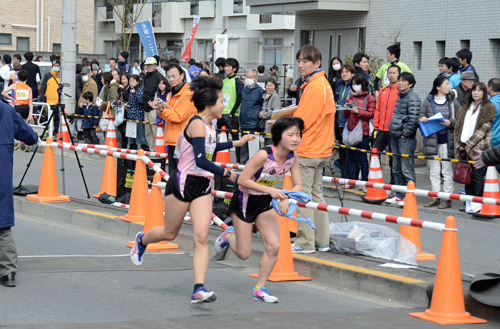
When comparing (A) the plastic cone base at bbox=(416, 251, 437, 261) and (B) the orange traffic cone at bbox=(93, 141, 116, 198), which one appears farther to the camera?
(B) the orange traffic cone at bbox=(93, 141, 116, 198)

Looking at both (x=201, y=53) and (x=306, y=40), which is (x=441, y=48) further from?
(x=201, y=53)

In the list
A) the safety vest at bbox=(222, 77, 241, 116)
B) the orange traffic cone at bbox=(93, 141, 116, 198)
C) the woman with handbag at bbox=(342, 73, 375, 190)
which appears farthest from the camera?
the safety vest at bbox=(222, 77, 241, 116)

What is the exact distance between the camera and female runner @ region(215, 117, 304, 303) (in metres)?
6.48

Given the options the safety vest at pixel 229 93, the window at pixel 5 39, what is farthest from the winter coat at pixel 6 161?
the window at pixel 5 39

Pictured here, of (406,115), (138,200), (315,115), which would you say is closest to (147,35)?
(406,115)

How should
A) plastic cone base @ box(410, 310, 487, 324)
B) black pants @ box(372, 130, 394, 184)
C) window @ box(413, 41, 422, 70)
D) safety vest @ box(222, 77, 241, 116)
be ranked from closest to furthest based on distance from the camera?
plastic cone base @ box(410, 310, 487, 324)
black pants @ box(372, 130, 394, 184)
safety vest @ box(222, 77, 241, 116)
window @ box(413, 41, 422, 70)

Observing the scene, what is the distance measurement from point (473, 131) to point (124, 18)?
36675 mm

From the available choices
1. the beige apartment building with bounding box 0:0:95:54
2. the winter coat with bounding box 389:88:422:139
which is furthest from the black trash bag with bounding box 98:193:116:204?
the beige apartment building with bounding box 0:0:95:54

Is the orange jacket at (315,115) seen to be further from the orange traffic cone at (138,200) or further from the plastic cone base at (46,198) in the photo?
the plastic cone base at (46,198)

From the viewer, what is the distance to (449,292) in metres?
6.06

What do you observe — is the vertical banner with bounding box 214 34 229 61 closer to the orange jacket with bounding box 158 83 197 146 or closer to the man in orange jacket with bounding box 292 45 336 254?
the orange jacket with bounding box 158 83 197 146

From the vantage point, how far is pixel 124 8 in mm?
45781

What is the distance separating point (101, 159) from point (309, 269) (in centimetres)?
1178

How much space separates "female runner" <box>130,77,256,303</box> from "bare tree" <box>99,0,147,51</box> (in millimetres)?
39048
